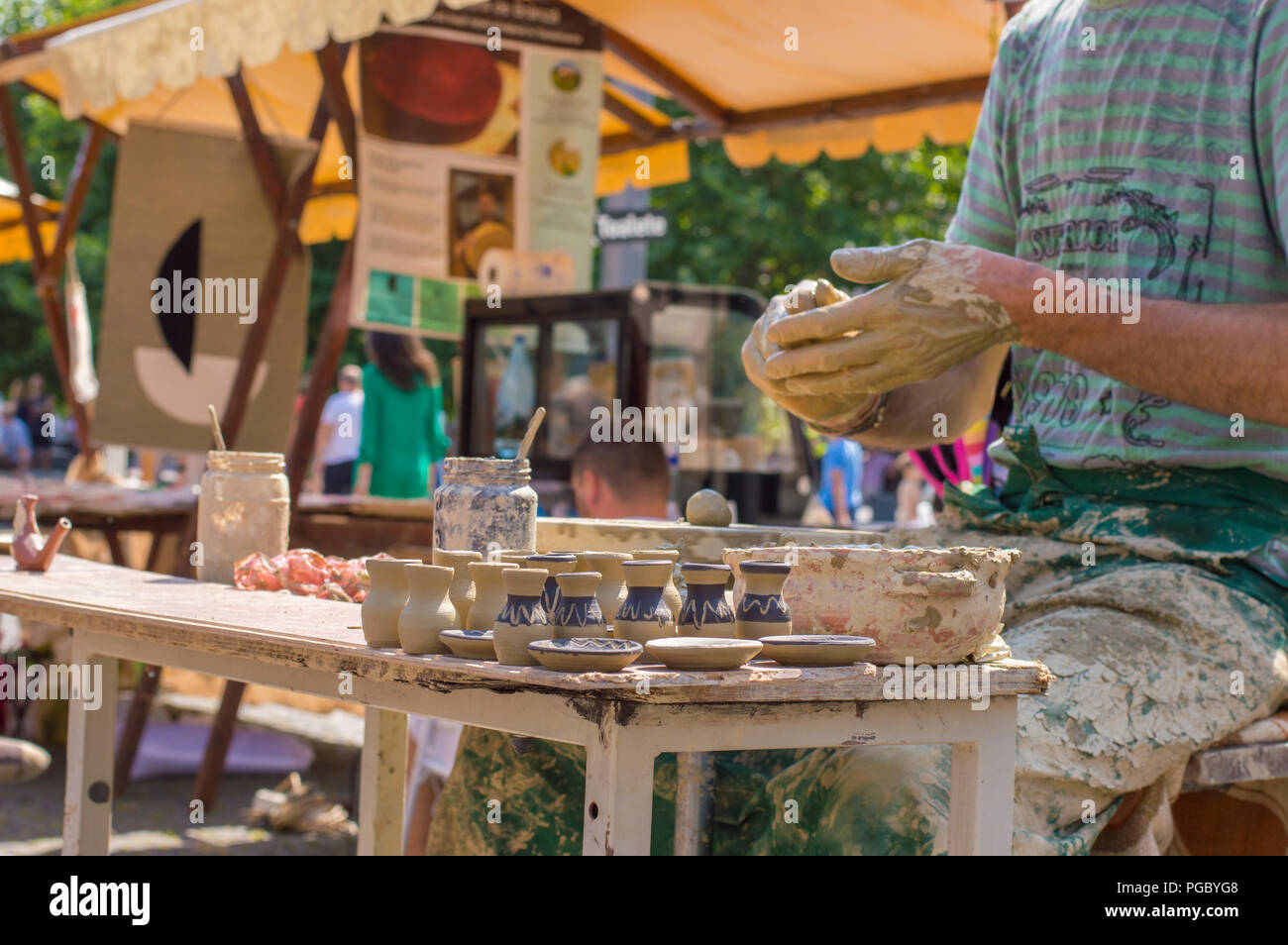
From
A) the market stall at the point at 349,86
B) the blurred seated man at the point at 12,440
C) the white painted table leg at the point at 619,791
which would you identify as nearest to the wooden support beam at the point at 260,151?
the market stall at the point at 349,86

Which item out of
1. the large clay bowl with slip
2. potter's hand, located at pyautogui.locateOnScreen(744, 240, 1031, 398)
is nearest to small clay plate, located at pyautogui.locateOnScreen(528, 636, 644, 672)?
the large clay bowl with slip

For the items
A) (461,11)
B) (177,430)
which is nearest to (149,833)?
(177,430)

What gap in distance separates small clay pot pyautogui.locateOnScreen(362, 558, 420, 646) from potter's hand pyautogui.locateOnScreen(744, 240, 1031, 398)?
0.75m

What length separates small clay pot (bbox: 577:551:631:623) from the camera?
168 centimetres

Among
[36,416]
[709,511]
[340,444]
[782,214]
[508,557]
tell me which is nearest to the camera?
[508,557]

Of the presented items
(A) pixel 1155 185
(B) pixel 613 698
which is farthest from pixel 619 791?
(A) pixel 1155 185

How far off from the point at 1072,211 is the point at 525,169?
3081 millimetres

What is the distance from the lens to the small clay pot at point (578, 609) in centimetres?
152

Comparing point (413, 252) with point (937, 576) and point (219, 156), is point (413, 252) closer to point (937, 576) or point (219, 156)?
point (219, 156)

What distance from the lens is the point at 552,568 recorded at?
1.64 metres

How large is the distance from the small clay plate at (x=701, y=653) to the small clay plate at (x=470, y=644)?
0.21 metres

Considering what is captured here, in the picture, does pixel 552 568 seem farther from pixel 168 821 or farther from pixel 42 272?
pixel 42 272

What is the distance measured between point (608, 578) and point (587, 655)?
0.93 feet

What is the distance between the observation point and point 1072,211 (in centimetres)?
252
